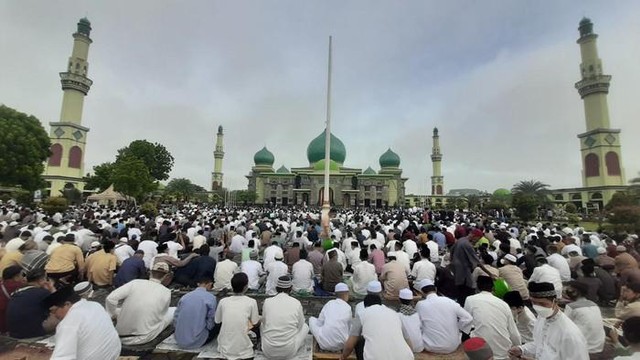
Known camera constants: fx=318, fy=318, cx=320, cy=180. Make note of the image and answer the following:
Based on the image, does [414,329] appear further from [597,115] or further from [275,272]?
[597,115]

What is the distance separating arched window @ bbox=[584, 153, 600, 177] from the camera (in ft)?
150

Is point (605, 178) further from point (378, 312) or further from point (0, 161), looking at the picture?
point (0, 161)

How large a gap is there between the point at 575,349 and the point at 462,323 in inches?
53.6

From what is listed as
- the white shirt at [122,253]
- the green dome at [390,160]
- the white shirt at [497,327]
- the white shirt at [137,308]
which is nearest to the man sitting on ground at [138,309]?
the white shirt at [137,308]

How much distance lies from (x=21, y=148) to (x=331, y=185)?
3991cm

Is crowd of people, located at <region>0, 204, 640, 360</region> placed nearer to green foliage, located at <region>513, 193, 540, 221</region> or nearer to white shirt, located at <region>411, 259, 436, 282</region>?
white shirt, located at <region>411, 259, 436, 282</region>

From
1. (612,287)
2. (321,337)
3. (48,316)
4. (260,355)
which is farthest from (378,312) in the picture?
(612,287)

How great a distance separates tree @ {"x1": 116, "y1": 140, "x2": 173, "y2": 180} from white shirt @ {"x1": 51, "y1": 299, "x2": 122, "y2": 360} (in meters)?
41.5

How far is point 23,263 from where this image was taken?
6.02 m

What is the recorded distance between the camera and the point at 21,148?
25.0 metres

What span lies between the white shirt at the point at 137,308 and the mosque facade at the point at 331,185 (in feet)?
162

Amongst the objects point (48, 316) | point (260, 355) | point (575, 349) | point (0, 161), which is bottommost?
point (260, 355)

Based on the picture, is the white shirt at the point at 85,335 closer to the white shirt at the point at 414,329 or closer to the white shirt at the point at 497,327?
the white shirt at the point at 414,329

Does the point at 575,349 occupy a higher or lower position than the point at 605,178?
lower
